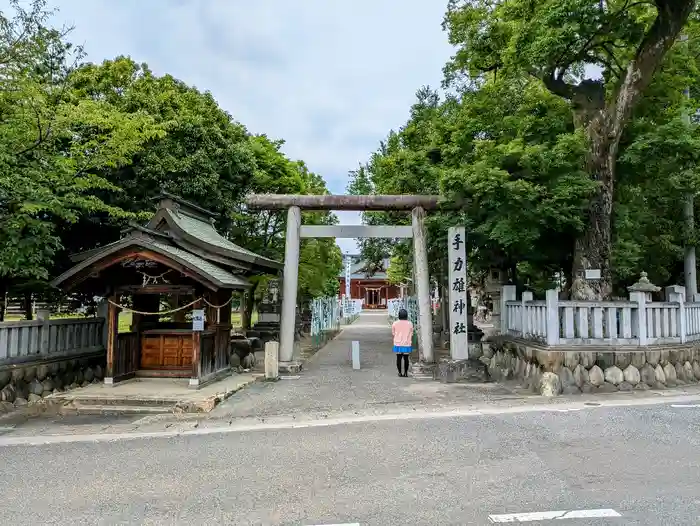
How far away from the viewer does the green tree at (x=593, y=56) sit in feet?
36.2

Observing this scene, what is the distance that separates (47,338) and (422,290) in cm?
920

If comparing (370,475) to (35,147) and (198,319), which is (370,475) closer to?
(198,319)

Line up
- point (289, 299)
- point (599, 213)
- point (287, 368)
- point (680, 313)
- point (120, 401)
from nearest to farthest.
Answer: point (120, 401), point (680, 313), point (599, 213), point (287, 368), point (289, 299)

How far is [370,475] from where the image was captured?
5.71 meters

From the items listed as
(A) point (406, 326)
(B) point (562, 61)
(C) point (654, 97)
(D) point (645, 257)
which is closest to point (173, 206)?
(A) point (406, 326)

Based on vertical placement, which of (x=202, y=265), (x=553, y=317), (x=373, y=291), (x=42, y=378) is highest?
(x=373, y=291)

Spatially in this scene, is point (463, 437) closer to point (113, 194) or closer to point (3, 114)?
point (3, 114)

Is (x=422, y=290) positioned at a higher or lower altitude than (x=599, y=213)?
lower

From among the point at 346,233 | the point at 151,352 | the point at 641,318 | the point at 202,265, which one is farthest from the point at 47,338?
the point at 641,318

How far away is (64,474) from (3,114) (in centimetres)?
889

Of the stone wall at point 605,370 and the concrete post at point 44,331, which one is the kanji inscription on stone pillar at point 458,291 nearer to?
the stone wall at point 605,370

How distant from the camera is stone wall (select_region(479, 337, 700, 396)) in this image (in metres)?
10.8

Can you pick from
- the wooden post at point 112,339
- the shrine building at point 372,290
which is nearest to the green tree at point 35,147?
the wooden post at point 112,339

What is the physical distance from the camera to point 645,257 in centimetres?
1628
